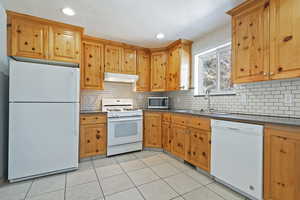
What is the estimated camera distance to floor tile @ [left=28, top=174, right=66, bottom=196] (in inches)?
68.7

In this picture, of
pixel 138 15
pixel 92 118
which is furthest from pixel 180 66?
pixel 92 118

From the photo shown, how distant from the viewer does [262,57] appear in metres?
1.70

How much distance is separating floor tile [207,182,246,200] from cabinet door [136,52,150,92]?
7.94 ft

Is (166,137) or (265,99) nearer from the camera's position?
(265,99)

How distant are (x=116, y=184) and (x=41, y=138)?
1290 millimetres

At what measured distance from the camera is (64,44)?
Result: 2.35m

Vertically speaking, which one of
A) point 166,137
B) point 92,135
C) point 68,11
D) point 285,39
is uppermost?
point 68,11

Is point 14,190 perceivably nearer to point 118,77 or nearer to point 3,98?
point 3,98

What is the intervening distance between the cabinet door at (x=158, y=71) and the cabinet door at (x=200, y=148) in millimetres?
1535

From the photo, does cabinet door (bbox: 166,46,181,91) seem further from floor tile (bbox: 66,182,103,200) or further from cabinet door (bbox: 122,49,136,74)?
floor tile (bbox: 66,182,103,200)

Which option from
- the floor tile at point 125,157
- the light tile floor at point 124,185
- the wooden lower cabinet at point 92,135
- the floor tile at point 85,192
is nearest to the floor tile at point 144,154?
the floor tile at point 125,157

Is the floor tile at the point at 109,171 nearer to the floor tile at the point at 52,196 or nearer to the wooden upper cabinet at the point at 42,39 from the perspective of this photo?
the floor tile at the point at 52,196

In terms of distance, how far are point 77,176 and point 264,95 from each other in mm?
3005

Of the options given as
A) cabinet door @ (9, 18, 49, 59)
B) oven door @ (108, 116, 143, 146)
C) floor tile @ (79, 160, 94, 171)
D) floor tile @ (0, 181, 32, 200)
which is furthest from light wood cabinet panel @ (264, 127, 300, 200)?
cabinet door @ (9, 18, 49, 59)
